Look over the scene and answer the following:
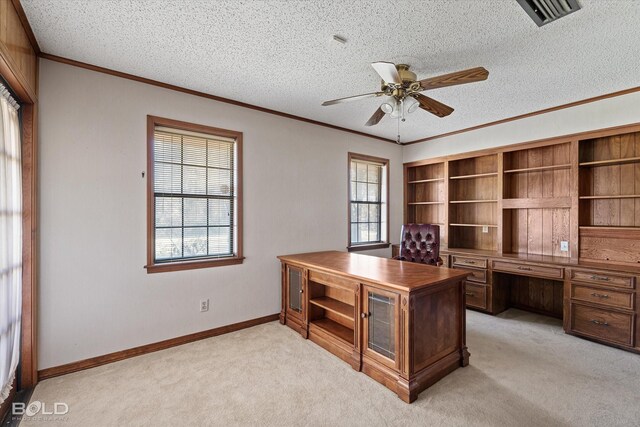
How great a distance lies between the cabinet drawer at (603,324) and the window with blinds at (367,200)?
8.69 feet

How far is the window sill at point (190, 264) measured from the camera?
2914 mm

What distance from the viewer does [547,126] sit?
3.69m

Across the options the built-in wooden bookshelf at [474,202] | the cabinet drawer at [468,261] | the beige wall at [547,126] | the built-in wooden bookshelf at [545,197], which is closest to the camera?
the beige wall at [547,126]

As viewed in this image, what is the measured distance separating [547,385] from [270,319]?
2.76 metres

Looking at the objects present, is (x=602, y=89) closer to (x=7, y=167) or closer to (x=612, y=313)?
(x=612, y=313)

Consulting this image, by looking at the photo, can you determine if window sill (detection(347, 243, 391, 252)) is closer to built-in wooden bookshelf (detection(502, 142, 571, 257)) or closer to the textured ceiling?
built-in wooden bookshelf (detection(502, 142, 571, 257))

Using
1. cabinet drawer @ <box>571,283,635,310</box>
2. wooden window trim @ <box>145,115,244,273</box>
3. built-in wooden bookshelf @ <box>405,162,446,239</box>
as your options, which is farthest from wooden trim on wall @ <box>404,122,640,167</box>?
wooden window trim @ <box>145,115,244,273</box>

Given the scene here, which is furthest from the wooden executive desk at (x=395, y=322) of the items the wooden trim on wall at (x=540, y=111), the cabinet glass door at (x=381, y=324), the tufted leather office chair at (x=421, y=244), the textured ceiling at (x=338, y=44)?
the wooden trim on wall at (x=540, y=111)

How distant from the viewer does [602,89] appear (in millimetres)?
3055

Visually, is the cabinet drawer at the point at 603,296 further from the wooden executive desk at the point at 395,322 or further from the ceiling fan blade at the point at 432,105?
the ceiling fan blade at the point at 432,105

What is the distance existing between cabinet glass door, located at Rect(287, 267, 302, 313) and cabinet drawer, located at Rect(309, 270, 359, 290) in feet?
0.89

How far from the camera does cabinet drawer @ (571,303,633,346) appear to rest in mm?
2865

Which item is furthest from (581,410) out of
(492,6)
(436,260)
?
(492,6)

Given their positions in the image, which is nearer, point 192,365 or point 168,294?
point 192,365
